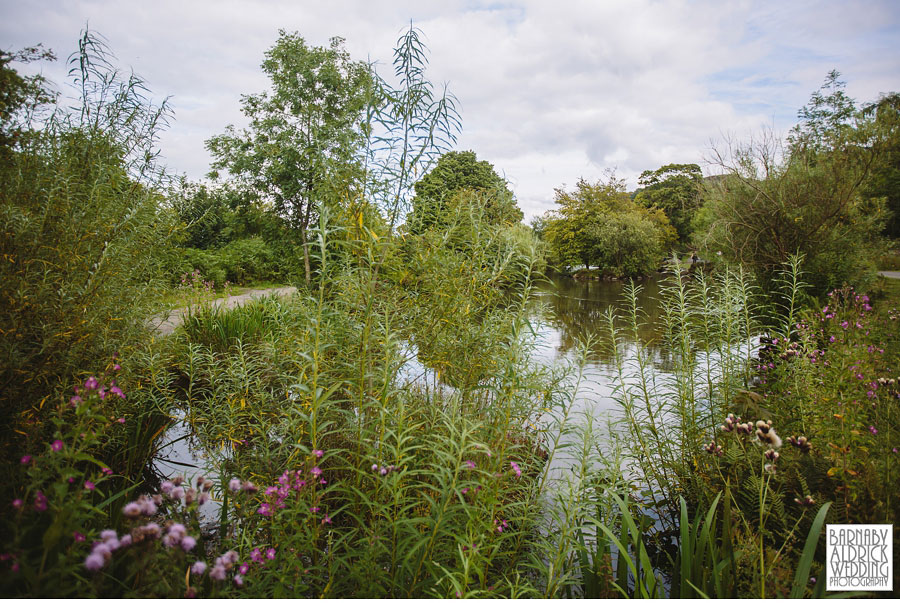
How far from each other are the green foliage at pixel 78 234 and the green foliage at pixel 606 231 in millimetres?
23298

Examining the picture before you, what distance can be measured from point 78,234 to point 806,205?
36.1 ft

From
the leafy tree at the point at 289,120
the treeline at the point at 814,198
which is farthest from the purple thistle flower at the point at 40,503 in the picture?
the leafy tree at the point at 289,120

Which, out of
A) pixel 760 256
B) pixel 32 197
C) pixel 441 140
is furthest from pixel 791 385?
pixel 760 256

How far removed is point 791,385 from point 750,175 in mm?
8260

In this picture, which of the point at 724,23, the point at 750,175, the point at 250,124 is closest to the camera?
the point at 724,23

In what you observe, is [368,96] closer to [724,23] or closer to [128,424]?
[128,424]

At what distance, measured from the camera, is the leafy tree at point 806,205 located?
7.68 m

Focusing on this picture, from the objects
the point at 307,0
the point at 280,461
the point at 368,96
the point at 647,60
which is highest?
the point at 647,60

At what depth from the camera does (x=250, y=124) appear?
16.4 m

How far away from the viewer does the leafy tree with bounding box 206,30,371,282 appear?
49.0 feet

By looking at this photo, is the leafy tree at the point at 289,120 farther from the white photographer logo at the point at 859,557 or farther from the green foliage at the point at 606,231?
the white photographer logo at the point at 859,557

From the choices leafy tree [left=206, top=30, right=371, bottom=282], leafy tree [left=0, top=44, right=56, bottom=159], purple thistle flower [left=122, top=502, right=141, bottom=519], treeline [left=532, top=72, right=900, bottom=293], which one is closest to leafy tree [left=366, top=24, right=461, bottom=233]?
purple thistle flower [left=122, top=502, right=141, bottom=519]

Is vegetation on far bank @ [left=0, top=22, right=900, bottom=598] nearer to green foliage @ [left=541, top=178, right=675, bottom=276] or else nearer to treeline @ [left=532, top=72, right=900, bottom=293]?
treeline @ [left=532, top=72, right=900, bottom=293]

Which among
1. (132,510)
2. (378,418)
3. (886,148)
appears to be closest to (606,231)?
(886,148)
